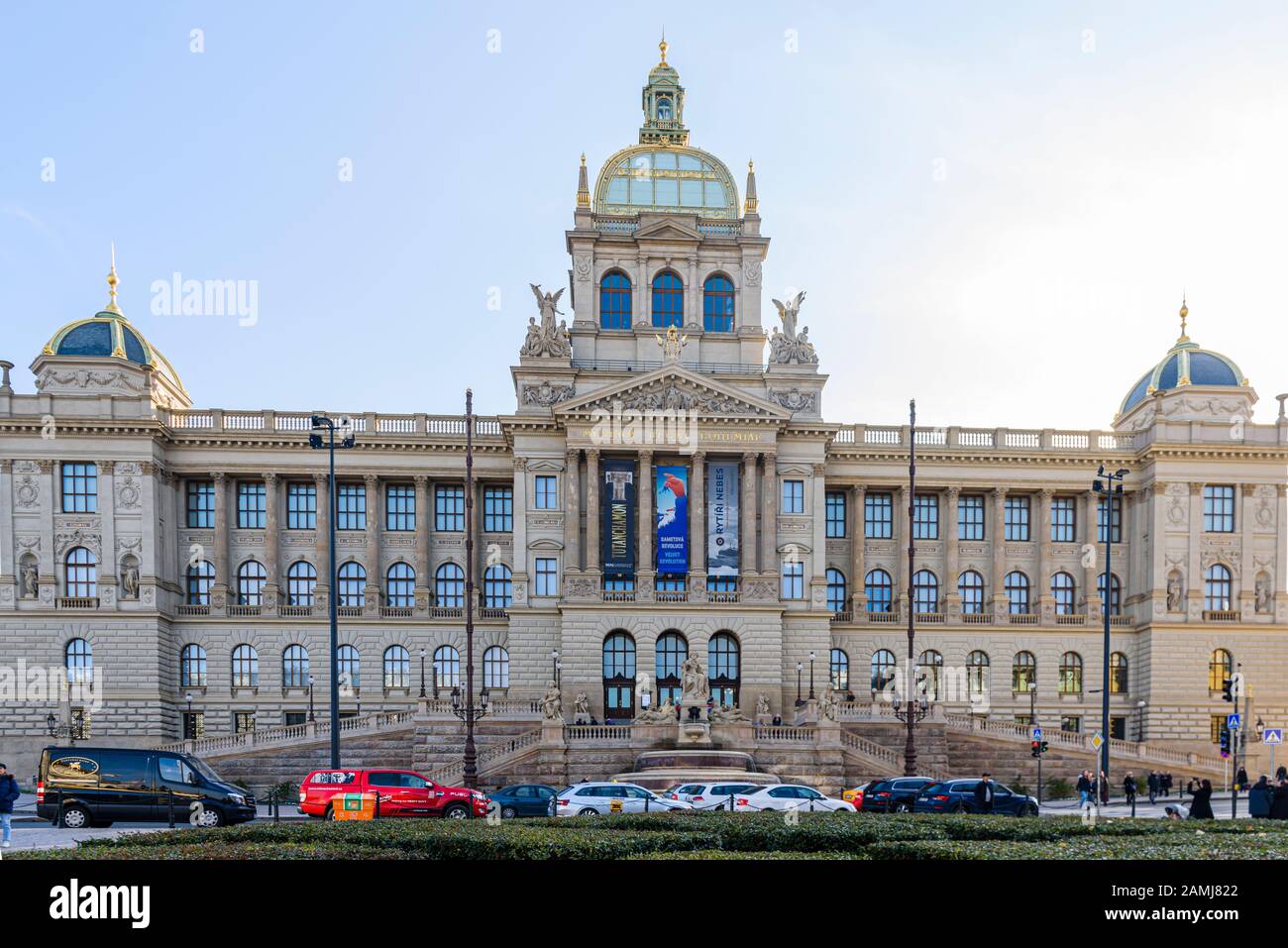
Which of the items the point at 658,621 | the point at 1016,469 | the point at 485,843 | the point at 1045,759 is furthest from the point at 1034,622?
the point at 485,843

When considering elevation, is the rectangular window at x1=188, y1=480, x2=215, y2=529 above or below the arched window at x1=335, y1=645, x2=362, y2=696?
above

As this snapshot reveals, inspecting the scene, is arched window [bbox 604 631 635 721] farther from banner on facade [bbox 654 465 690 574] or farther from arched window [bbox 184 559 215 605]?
arched window [bbox 184 559 215 605]

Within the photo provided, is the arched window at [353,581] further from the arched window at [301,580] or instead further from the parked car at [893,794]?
the parked car at [893,794]

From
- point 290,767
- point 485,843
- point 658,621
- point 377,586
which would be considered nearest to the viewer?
point 485,843

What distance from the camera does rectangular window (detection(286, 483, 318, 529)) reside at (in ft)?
239

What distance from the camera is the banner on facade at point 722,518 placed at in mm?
68375

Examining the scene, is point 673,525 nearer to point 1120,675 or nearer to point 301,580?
point 301,580

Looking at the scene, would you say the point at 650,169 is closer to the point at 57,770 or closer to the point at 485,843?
the point at 57,770

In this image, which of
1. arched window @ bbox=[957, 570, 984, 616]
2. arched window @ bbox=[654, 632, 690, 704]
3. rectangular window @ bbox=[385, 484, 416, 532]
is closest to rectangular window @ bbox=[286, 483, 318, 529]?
rectangular window @ bbox=[385, 484, 416, 532]

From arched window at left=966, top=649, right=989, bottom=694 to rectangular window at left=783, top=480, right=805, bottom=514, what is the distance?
1402 centimetres

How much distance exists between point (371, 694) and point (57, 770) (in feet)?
115

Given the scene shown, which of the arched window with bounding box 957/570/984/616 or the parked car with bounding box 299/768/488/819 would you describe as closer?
the parked car with bounding box 299/768/488/819
